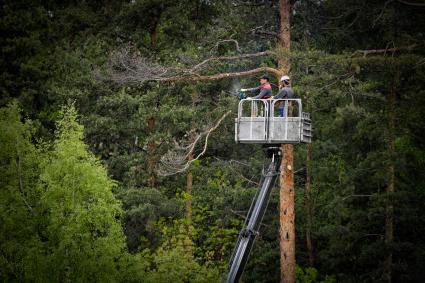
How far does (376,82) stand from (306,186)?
5861mm

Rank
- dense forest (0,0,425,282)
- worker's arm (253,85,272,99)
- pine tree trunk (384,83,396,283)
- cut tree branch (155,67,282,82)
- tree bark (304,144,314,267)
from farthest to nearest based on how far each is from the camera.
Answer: tree bark (304,144,314,267) → pine tree trunk (384,83,396,283) → dense forest (0,0,425,282) → cut tree branch (155,67,282,82) → worker's arm (253,85,272,99)

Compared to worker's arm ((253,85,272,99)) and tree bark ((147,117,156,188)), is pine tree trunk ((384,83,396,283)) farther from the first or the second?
tree bark ((147,117,156,188))

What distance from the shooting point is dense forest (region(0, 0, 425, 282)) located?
64.2ft

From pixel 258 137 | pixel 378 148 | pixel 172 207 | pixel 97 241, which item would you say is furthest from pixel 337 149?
pixel 258 137

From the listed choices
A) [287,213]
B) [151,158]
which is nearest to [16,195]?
[151,158]

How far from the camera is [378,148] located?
75.8ft

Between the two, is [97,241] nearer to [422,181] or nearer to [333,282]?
[333,282]

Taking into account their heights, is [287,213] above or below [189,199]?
above

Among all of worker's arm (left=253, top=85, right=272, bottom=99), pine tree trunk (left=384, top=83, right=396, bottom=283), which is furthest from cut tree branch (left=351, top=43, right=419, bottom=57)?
worker's arm (left=253, top=85, right=272, bottom=99)

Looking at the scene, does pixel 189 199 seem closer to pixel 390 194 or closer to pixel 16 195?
pixel 16 195

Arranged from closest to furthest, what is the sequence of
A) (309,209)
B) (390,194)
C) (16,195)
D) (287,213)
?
(287,213) < (390,194) < (16,195) < (309,209)

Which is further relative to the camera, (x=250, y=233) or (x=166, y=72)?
(x=166, y=72)

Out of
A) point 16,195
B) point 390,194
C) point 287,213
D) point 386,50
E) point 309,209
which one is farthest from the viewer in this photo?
point 309,209

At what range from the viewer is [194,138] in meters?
19.6
